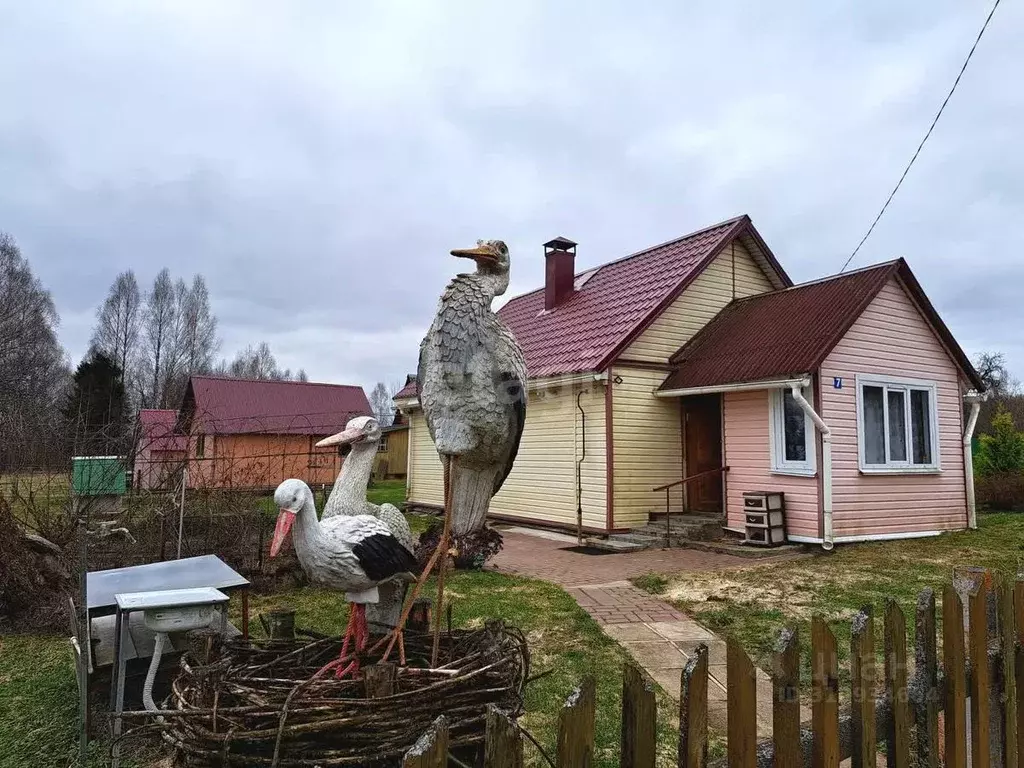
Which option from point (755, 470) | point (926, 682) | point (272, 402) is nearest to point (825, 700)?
point (926, 682)

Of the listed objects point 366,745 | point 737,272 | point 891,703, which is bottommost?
point 366,745

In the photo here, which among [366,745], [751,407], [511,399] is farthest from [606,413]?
[366,745]

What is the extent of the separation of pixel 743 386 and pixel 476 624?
18.9 feet

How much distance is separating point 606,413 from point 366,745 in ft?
29.0

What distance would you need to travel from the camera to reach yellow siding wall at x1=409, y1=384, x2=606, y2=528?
35.7ft

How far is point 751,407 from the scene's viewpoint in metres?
10.0

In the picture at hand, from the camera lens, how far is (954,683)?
2.21 meters

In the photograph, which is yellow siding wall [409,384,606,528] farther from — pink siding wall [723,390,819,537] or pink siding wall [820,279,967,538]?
pink siding wall [820,279,967,538]

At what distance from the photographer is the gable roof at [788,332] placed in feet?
30.7

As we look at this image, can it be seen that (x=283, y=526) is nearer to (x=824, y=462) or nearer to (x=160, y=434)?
(x=824, y=462)

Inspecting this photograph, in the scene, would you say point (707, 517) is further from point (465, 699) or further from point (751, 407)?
Answer: point (465, 699)

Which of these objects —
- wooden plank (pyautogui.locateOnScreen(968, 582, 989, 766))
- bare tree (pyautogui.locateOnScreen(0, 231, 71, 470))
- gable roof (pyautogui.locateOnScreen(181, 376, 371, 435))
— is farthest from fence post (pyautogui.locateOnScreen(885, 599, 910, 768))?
bare tree (pyautogui.locateOnScreen(0, 231, 71, 470))

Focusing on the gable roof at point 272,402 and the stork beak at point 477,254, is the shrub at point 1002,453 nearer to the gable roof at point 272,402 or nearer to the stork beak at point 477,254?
the stork beak at point 477,254

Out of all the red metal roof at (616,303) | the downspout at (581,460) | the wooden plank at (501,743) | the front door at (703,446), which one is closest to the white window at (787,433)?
the front door at (703,446)
